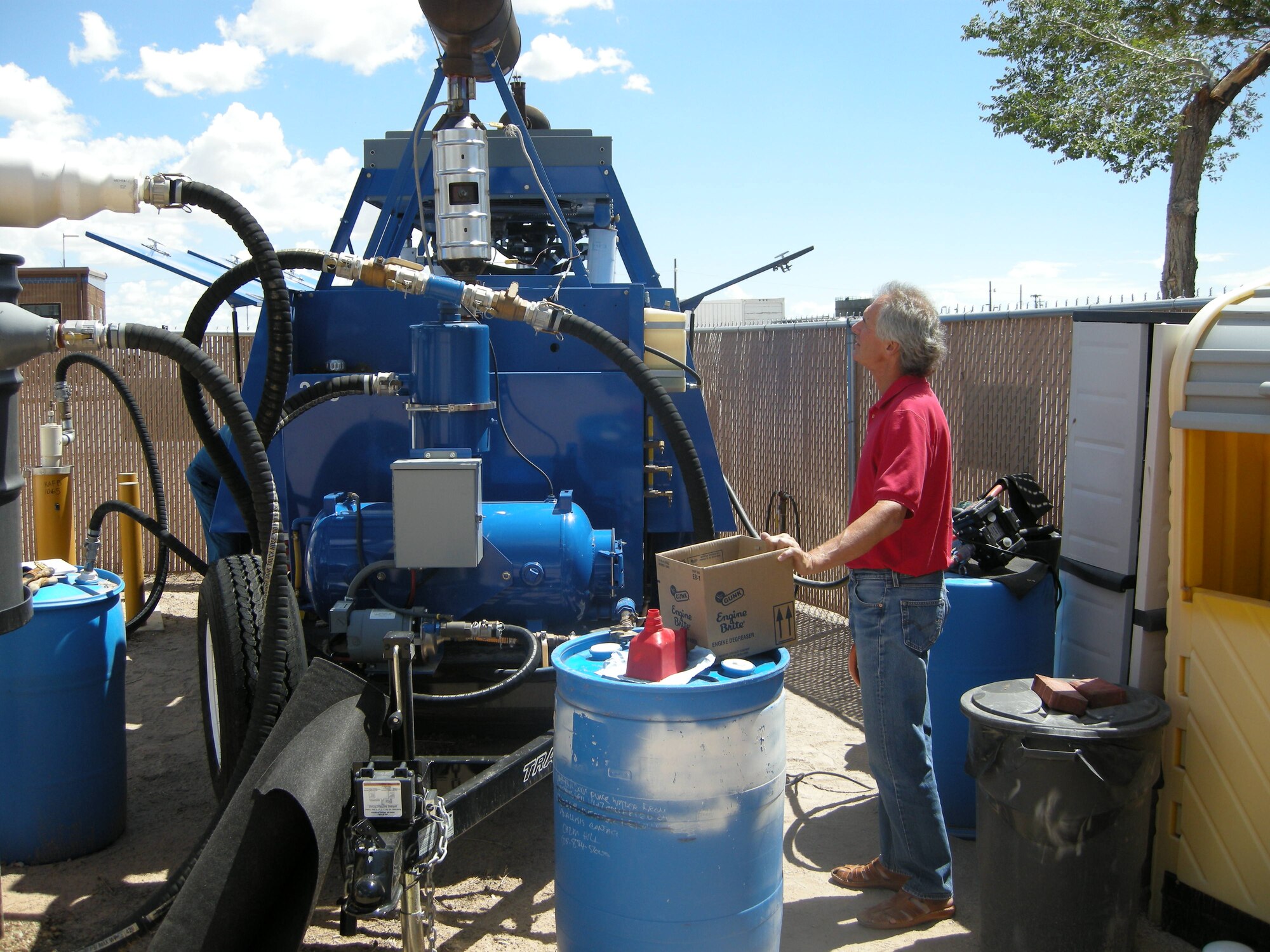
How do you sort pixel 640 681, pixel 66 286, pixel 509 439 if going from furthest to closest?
1. pixel 66 286
2. pixel 509 439
3. pixel 640 681

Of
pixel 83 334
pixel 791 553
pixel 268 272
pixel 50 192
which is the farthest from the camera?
pixel 268 272

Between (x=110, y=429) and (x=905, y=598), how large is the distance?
8.14 m

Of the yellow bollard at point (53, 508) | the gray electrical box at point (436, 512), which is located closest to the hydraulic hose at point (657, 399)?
the gray electrical box at point (436, 512)

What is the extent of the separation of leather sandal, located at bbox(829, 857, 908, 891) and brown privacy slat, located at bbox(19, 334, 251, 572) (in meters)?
7.33

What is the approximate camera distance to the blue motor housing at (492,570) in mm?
3723

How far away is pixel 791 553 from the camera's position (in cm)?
287

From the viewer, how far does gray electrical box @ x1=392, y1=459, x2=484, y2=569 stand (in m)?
3.50

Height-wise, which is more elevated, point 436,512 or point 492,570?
point 436,512

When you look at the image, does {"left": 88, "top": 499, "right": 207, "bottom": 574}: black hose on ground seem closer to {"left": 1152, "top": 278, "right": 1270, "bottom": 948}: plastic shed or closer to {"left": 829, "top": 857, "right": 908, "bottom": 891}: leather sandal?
{"left": 829, "top": 857, "right": 908, "bottom": 891}: leather sandal

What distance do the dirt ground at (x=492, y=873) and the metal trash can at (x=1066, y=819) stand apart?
13.9 inches

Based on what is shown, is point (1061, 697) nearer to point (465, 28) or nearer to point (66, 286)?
point (465, 28)

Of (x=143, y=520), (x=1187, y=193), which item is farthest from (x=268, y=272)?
(x=1187, y=193)

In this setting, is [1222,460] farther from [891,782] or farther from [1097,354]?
[891,782]

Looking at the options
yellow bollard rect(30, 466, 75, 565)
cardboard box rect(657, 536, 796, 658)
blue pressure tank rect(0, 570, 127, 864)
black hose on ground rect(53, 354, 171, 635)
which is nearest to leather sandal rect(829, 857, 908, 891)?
cardboard box rect(657, 536, 796, 658)
